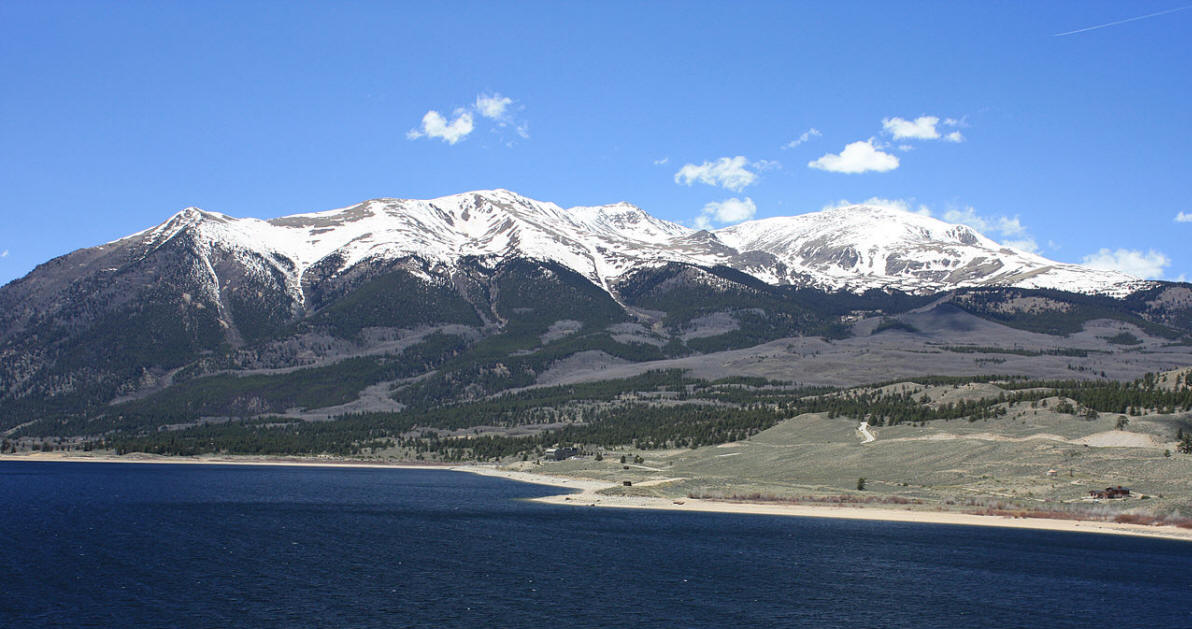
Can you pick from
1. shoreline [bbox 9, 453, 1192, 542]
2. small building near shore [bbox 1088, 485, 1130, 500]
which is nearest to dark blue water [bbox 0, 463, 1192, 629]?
shoreline [bbox 9, 453, 1192, 542]

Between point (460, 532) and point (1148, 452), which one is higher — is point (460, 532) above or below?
below

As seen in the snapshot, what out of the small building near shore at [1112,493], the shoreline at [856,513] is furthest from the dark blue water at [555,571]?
the small building near shore at [1112,493]

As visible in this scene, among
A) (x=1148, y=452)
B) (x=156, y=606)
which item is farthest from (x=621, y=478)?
(x=156, y=606)

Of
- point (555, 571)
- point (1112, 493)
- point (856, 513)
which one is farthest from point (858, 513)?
point (555, 571)

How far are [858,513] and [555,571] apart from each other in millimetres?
54302

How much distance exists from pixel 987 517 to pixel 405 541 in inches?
2767

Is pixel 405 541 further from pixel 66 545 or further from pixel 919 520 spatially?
pixel 919 520

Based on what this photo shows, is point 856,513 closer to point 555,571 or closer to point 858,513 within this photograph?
point 858,513

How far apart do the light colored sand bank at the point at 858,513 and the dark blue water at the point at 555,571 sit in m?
3.32

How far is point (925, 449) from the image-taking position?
147m

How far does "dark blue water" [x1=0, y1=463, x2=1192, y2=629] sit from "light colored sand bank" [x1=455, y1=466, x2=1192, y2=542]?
3316 mm

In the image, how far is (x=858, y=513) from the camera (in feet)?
396

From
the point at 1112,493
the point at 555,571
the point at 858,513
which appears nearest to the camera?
the point at 555,571

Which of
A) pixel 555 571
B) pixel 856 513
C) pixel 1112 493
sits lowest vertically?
pixel 555 571
